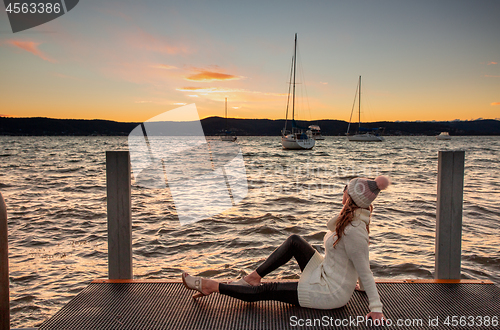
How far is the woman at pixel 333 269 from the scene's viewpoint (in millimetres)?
2283

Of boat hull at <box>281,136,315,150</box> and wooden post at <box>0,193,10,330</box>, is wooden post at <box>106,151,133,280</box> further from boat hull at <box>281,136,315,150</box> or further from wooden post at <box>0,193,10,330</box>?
boat hull at <box>281,136,315,150</box>

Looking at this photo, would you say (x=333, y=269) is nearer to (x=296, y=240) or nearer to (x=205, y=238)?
(x=296, y=240)

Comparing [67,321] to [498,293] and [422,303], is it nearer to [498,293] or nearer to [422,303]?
[422,303]

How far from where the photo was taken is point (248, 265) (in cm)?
504

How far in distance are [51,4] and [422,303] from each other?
17.3 feet

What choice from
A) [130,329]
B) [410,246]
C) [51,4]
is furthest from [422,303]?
[51,4]

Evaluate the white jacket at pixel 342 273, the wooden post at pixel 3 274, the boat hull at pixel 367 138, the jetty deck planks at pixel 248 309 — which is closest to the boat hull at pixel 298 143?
the boat hull at pixel 367 138

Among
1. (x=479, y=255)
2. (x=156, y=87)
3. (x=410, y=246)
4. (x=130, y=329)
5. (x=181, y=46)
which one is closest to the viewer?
(x=130, y=329)

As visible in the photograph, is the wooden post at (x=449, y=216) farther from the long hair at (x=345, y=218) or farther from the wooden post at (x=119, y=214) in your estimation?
the wooden post at (x=119, y=214)

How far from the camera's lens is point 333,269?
2418 mm

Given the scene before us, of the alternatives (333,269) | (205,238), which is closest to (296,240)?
(333,269)

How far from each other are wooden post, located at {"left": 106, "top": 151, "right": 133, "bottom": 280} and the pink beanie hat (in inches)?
79.2

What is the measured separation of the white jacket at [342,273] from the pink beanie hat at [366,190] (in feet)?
0.26

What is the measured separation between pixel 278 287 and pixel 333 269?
45 centimetres
